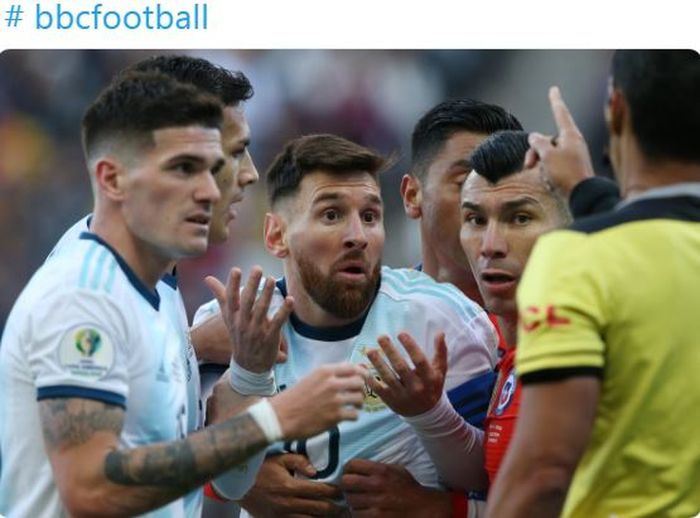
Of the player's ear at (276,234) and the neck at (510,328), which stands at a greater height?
the player's ear at (276,234)

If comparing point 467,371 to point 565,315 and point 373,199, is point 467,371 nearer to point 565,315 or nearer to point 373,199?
point 373,199

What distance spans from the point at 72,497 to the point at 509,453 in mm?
1215

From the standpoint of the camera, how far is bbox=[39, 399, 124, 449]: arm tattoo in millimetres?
3436

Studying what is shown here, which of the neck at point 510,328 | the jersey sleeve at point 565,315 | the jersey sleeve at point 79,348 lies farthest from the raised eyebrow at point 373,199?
the jersey sleeve at point 565,315

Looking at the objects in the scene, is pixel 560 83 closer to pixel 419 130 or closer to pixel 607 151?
pixel 419 130

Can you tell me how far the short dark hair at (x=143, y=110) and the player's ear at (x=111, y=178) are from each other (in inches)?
3.3

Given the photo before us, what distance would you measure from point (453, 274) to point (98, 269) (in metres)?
2.11

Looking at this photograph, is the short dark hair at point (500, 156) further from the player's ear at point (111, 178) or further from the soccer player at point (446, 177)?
the player's ear at point (111, 178)

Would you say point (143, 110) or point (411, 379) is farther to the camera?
point (411, 379)

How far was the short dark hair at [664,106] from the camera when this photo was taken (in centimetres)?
308

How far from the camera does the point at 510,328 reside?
454cm

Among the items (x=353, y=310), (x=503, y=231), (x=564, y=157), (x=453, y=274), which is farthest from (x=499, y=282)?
(x=453, y=274)

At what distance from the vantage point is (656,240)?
2.99 metres
